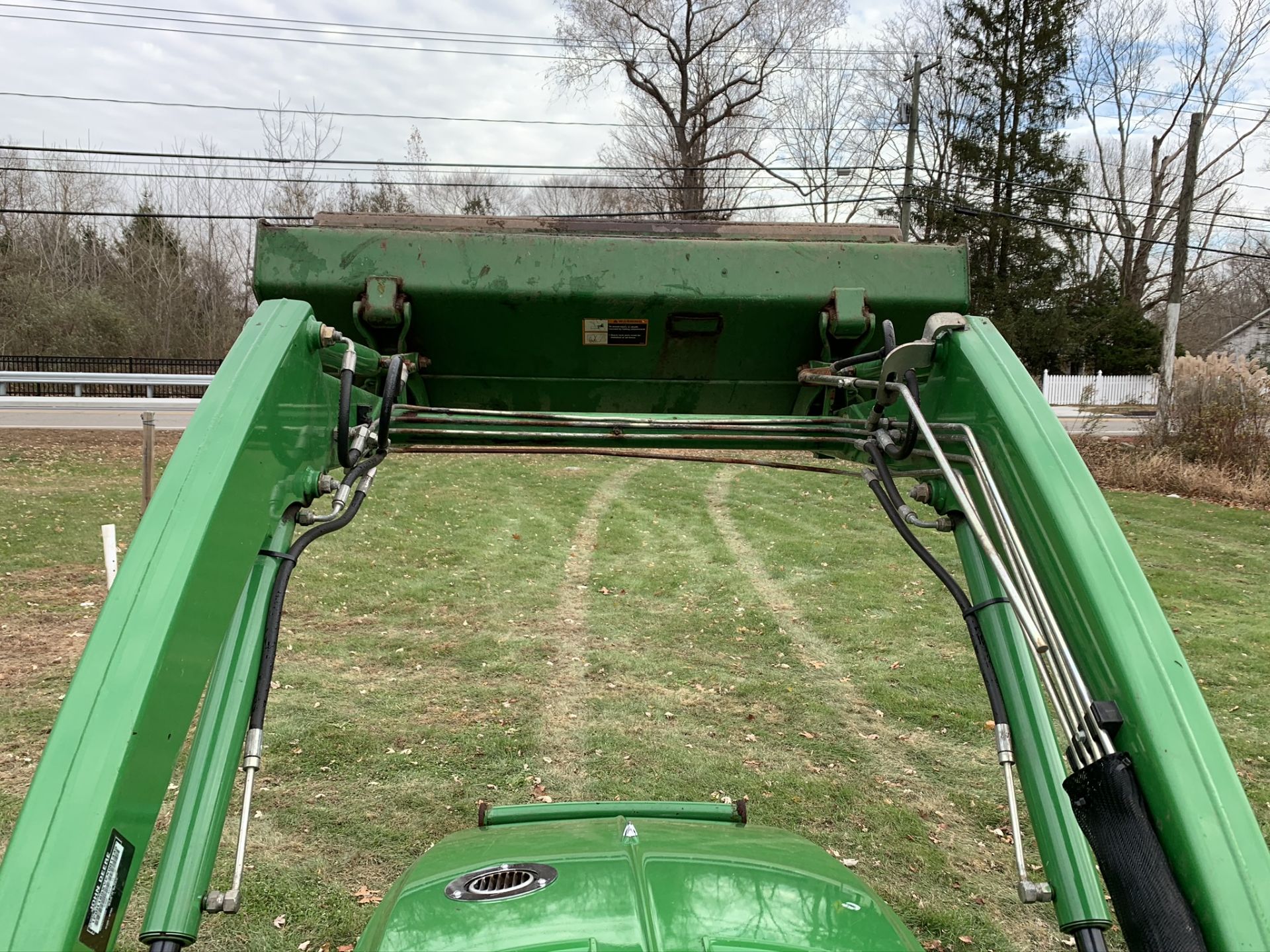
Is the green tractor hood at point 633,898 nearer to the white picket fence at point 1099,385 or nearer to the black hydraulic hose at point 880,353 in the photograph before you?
the black hydraulic hose at point 880,353

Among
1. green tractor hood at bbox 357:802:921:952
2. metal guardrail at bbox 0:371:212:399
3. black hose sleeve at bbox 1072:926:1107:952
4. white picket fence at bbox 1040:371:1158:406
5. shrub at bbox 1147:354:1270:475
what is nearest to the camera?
green tractor hood at bbox 357:802:921:952

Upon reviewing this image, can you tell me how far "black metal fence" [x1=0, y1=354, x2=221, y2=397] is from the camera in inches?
896

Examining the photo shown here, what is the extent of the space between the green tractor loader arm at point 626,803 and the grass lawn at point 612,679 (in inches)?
89.8

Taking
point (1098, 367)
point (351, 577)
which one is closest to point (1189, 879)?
point (351, 577)

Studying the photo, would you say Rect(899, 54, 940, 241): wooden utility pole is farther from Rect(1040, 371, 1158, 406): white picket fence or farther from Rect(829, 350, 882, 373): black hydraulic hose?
Rect(829, 350, 882, 373): black hydraulic hose

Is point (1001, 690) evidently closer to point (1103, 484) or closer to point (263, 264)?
point (263, 264)

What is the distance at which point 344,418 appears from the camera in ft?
6.96

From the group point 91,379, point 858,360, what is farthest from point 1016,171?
point 858,360

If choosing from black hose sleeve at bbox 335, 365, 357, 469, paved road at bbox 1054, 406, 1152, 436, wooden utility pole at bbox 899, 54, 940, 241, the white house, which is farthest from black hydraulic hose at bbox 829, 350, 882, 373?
the white house

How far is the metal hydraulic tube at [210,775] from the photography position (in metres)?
1.50

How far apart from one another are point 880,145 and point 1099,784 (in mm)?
29739

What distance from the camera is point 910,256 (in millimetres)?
2975

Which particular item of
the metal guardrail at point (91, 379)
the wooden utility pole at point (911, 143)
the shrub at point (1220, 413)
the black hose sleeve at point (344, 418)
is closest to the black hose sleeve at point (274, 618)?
the black hose sleeve at point (344, 418)

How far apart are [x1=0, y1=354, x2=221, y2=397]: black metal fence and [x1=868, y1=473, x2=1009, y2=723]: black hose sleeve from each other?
22.6 m
